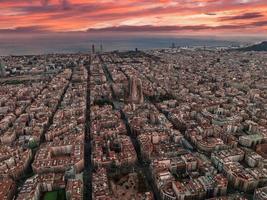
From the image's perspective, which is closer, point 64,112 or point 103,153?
point 103,153

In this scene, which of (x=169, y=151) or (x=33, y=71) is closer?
(x=169, y=151)

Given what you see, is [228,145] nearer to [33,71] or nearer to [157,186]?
[157,186]

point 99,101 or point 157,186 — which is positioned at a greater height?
point 99,101

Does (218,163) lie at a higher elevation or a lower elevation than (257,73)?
lower

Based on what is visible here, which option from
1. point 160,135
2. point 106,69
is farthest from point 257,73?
point 160,135

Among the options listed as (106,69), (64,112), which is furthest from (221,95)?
(106,69)

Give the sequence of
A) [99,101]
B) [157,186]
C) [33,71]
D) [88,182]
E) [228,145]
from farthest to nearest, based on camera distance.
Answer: [33,71], [99,101], [228,145], [88,182], [157,186]

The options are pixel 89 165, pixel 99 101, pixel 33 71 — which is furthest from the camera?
pixel 33 71

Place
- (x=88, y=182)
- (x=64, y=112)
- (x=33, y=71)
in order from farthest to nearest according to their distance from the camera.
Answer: (x=33, y=71) → (x=64, y=112) → (x=88, y=182)

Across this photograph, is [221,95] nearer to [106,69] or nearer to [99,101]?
[99,101]
